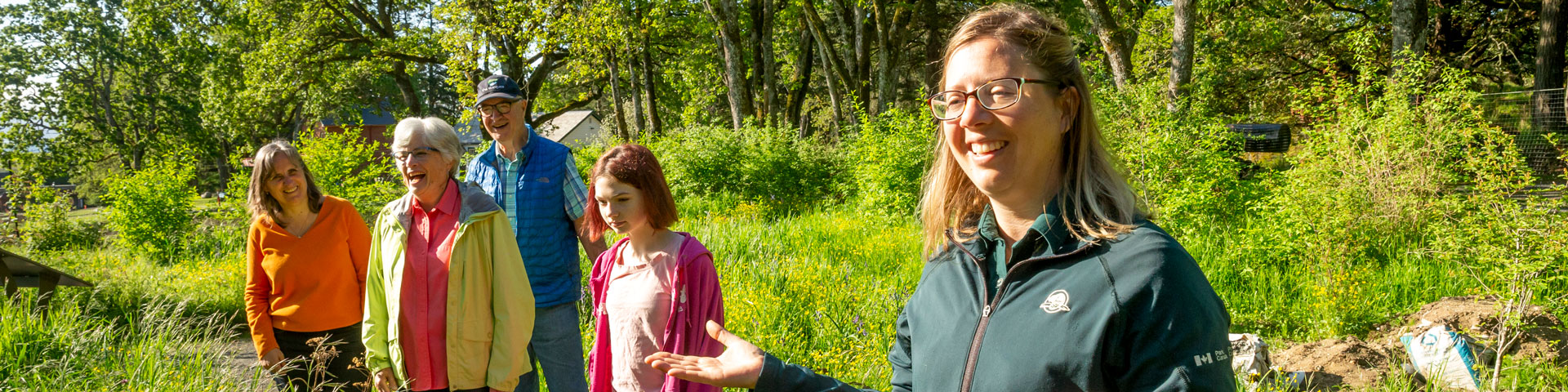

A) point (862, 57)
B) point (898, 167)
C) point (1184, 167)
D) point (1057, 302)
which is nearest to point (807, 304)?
point (1184, 167)

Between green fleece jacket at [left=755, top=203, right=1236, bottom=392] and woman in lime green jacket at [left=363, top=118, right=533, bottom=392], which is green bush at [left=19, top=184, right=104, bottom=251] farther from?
green fleece jacket at [left=755, top=203, right=1236, bottom=392]

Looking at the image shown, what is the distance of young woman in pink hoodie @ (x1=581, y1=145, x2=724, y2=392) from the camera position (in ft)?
9.16

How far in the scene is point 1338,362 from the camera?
14.7 ft

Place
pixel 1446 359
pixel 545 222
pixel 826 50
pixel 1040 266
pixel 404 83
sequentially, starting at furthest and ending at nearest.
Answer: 1. pixel 404 83
2. pixel 826 50
3. pixel 1446 359
4. pixel 545 222
5. pixel 1040 266

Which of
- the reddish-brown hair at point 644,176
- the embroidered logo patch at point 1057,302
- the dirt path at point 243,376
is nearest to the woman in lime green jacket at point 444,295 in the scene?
the reddish-brown hair at point 644,176

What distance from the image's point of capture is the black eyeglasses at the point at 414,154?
3.00 metres

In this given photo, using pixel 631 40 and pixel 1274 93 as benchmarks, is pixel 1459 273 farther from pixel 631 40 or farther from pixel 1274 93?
pixel 1274 93

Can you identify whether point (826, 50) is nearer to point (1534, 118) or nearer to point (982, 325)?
point (1534, 118)

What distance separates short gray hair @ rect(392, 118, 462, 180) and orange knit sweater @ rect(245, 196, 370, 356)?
35.6 inches

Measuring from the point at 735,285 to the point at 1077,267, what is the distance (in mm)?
4375

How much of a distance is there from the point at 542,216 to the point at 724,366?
2.21 m

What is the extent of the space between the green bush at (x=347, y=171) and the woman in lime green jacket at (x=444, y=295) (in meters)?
7.62

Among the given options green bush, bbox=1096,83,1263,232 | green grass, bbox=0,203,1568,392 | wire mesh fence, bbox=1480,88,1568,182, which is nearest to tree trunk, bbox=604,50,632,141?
green grass, bbox=0,203,1568,392

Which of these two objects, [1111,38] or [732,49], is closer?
[1111,38]
